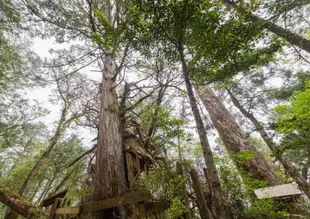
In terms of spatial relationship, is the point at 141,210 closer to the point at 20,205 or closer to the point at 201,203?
the point at 201,203

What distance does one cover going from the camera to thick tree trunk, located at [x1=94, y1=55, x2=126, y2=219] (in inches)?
115

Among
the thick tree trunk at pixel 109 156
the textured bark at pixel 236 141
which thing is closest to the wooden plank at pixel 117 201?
the thick tree trunk at pixel 109 156

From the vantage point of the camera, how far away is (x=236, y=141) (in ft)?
19.3

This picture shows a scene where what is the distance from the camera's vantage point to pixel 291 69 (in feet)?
24.0

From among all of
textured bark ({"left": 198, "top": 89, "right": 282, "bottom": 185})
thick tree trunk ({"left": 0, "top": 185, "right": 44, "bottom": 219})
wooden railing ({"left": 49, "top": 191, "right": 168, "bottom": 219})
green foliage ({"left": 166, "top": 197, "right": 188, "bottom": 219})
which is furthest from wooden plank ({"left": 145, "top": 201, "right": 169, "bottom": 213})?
thick tree trunk ({"left": 0, "top": 185, "right": 44, "bottom": 219})

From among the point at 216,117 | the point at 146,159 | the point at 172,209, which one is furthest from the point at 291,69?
the point at 172,209

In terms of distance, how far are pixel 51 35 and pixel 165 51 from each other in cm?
508

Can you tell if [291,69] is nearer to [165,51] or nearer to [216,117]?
[216,117]

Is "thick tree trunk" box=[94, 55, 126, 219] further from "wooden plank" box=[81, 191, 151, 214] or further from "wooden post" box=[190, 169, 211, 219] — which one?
"wooden post" box=[190, 169, 211, 219]

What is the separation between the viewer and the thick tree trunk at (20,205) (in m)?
3.47

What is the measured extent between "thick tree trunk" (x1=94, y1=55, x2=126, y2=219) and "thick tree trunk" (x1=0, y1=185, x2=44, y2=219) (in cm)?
176

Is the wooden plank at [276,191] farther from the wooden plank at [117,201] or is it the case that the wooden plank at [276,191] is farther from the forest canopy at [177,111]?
the wooden plank at [117,201]

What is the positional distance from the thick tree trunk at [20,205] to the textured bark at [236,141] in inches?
181

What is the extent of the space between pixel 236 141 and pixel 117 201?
494cm
